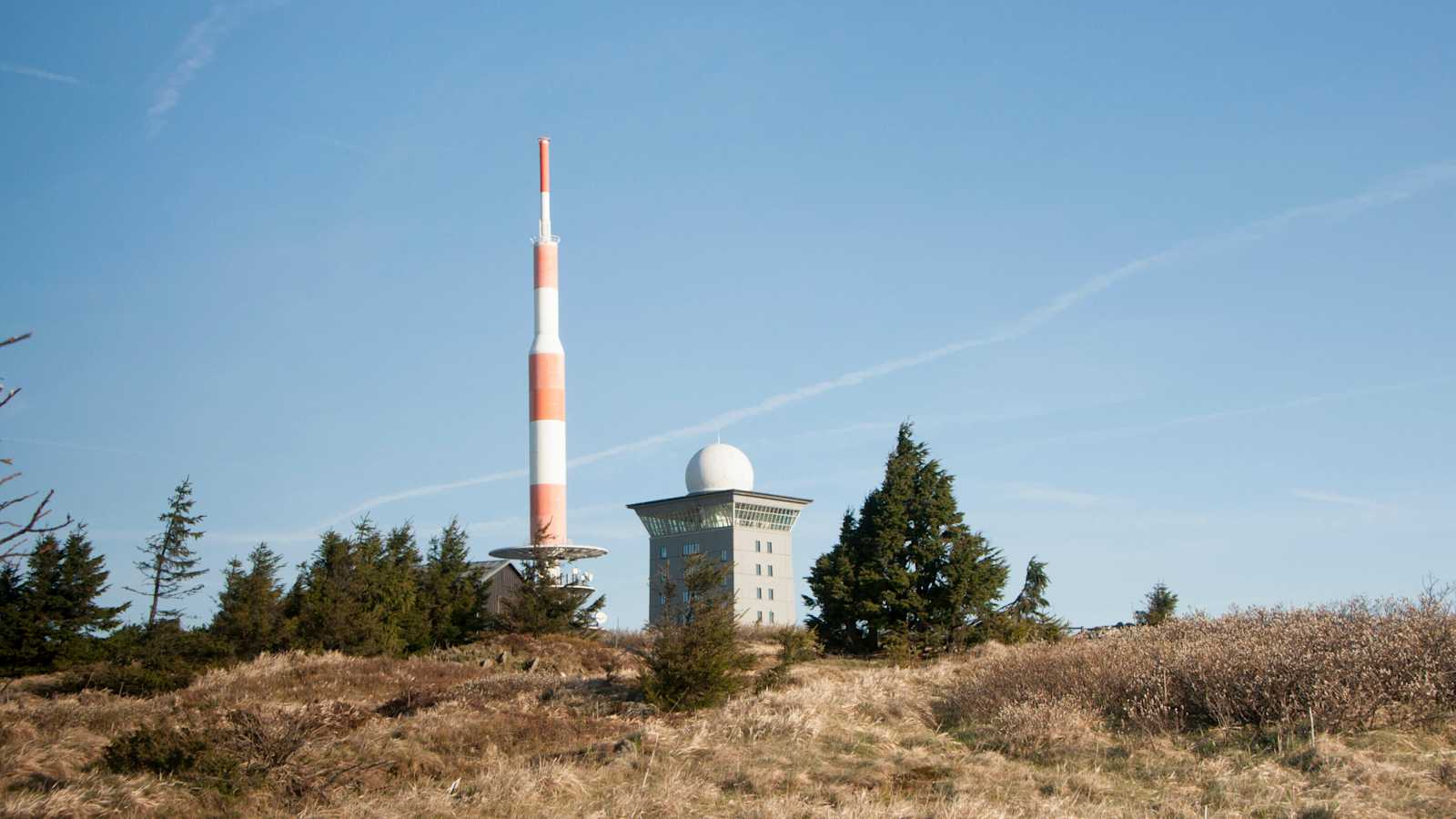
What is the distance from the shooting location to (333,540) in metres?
38.6

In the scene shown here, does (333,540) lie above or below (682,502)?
below

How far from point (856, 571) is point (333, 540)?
16932mm

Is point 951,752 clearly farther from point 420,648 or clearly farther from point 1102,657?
point 420,648

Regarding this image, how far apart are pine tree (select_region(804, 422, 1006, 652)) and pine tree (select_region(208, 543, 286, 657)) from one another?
612 inches

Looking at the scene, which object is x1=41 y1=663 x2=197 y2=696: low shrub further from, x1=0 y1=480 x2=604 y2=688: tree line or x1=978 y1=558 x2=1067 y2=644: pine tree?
x1=978 y1=558 x2=1067 y2=644: pine tree

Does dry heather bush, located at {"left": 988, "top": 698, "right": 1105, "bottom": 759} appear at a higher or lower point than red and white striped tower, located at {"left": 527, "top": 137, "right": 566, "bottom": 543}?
lower

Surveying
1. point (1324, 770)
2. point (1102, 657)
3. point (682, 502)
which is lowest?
point (1324, 770)

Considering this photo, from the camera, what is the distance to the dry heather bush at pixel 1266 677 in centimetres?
1694

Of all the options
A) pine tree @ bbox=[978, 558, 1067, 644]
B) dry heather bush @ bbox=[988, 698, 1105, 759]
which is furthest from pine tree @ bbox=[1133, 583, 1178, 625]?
dry heather bush @ bbox=[988, 698, 1105, 759]

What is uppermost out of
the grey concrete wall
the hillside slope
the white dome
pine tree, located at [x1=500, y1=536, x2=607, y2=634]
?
the white dome

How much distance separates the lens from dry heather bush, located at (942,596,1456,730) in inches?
667

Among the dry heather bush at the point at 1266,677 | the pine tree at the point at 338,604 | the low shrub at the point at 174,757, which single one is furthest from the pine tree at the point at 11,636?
the dry heather bush at the point at 1266,677

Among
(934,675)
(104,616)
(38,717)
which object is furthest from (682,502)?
(38,717)

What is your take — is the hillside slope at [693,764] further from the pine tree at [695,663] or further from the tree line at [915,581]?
the tree line at [915,581]
